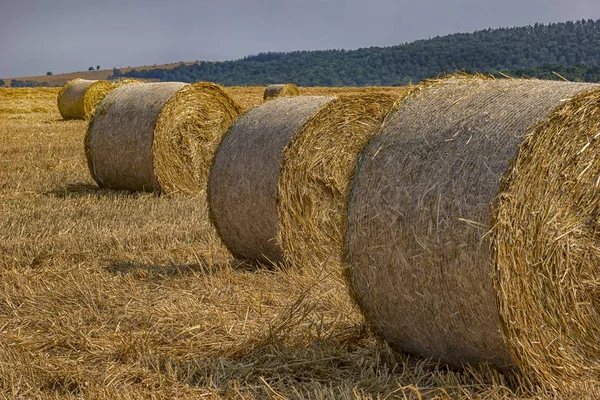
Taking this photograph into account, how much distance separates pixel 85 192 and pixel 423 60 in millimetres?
73483

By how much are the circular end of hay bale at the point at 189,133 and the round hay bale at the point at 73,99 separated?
36.8 ft

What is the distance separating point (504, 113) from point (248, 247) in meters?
3.21

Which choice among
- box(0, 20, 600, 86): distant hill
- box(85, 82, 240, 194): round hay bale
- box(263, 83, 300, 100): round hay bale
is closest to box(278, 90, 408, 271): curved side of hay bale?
box(85, 82, 240, 194): round hay bale

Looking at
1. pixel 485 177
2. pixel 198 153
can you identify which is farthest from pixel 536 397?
pixel 198 153

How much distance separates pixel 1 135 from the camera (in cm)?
1783

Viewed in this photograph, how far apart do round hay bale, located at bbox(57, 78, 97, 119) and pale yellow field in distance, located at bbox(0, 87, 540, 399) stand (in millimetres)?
13527

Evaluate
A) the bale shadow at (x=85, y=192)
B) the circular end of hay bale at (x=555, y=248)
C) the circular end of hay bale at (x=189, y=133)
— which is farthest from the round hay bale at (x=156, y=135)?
the circular end of hay bale at (x=555, y=248)

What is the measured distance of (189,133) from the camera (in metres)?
11.3

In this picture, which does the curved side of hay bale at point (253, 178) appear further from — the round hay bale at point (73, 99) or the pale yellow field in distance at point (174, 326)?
the round hay bale at point (73, 99)

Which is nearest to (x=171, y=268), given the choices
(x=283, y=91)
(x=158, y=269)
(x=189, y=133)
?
(x=158, y=269)

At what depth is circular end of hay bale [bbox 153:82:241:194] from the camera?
10898 millimetres

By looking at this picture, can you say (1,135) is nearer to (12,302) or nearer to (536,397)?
(12,302)

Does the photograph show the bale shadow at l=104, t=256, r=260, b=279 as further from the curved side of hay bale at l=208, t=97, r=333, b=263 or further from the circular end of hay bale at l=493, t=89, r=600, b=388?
the circular end of hay bale at l=493, t=89, r=600, b=388

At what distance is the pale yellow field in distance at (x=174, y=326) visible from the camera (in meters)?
4.43
